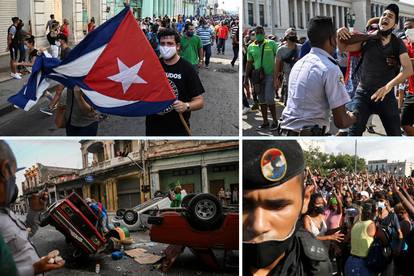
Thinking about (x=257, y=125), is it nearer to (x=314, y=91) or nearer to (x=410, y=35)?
(x=410, y=35)

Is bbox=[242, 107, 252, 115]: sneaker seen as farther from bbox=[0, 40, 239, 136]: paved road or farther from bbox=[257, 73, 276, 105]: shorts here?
bbox=[257, 73, 276, 105]: shorts

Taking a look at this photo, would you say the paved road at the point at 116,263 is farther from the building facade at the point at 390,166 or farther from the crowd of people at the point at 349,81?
the crowd of people at the point at 349,81

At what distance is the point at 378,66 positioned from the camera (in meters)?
4.08

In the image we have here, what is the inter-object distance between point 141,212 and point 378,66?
3.12 meters

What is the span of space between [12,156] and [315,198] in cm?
283

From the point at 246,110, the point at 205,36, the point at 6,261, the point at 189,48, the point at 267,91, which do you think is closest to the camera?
the point at 6,261

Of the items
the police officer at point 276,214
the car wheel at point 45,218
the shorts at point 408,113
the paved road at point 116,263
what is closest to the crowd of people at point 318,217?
the police officer at point 276,214

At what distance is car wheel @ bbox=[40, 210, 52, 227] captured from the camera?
380 centimetres

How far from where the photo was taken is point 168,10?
159ft

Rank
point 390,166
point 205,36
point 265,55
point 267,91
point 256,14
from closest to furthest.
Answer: point 390,166
point 267,91
point 265,55
point 205,36
point 256,14

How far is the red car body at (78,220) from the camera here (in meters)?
4.33

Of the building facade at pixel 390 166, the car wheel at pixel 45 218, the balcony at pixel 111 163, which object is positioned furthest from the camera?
the balcony at pixel 111 163

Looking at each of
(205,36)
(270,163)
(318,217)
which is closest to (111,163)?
(270,163)

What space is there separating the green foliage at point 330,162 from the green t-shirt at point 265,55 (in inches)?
142
